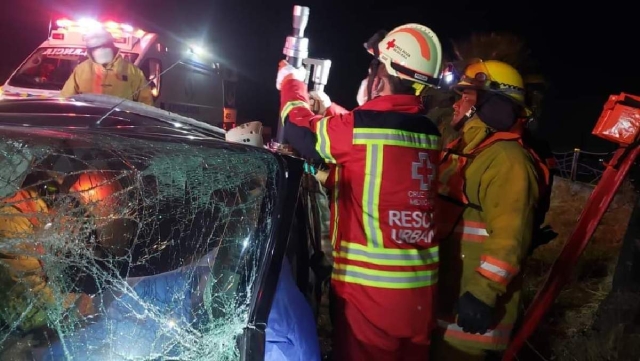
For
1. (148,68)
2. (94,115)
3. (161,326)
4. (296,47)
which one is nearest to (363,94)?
(296,47)

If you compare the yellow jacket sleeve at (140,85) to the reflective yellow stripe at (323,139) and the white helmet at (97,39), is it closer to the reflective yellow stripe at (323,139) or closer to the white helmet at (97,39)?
the white helmet at (97,39)

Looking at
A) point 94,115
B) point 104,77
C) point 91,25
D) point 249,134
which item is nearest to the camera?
point 249,134

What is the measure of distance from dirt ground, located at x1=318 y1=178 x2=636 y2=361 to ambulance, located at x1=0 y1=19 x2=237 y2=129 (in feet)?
14.3

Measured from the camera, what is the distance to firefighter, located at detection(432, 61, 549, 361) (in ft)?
7.57

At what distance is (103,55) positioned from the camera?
5.47 metres

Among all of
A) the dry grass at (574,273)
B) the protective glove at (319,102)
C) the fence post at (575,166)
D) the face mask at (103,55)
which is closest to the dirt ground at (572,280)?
the dry grass at (574,273)

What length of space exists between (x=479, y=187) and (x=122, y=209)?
159 cm

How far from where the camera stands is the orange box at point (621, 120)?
2.68 meters

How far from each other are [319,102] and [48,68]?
19.6ft

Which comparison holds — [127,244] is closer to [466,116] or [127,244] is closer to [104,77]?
[466,116]

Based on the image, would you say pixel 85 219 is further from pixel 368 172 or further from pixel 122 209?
pixel 368 172

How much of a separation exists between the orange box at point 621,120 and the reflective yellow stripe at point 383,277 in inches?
51.6

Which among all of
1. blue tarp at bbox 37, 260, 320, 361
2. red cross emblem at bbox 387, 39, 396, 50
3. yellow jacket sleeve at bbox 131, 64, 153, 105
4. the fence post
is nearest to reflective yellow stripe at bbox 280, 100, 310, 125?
red cross emblem at bbox 387, 39, 396, 50

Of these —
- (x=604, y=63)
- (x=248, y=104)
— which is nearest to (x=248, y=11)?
(x=248, y=104)
